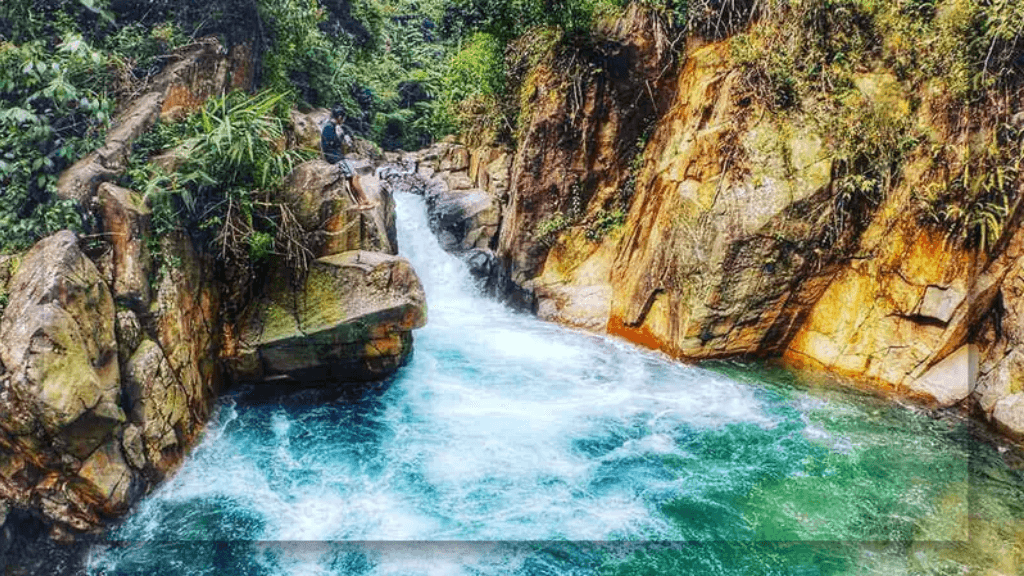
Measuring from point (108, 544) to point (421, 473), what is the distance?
3.10 metres

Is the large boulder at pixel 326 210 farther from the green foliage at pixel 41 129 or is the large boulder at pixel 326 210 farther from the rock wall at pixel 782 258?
the rock wall at pixel 782 258

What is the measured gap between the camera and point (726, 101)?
9.50 meters

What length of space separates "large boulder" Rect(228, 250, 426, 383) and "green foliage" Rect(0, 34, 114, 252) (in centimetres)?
246

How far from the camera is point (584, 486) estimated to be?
6.53 meters

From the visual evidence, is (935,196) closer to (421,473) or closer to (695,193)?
(695,193)

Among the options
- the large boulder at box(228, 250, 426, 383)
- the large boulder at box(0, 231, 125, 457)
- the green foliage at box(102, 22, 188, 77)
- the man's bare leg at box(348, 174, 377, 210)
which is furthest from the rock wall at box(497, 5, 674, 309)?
the large boulder at box(0, 231, 125, 457)

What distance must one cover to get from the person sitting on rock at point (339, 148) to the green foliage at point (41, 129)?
3212mm

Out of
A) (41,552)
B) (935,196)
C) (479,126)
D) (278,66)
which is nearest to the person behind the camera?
(41,552)

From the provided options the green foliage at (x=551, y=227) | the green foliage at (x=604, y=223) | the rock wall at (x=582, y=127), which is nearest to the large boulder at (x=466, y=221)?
the rock wall at (x=582, y=127)

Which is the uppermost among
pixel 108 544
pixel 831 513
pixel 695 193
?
pixel 695 193

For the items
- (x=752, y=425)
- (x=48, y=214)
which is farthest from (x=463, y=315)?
(x=48, y=214)

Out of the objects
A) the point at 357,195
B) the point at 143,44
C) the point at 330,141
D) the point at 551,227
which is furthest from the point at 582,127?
the point at 143,44

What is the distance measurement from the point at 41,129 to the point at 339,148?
30.6ft

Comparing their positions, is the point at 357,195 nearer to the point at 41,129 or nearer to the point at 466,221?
the point at 41,129
